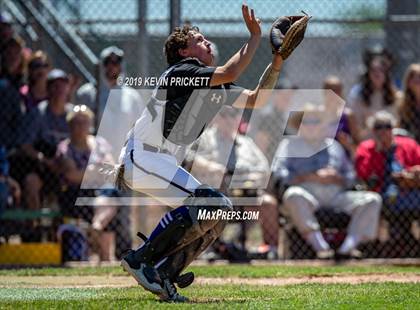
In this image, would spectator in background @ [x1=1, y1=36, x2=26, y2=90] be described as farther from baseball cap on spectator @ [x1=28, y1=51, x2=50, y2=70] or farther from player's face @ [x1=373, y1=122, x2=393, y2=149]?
player's face @ [x1=373, y1=122, x2=393, y2=149]

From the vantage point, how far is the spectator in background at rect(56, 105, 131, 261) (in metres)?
9.48

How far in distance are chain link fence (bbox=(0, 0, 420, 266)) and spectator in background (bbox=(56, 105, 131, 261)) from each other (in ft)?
0.04

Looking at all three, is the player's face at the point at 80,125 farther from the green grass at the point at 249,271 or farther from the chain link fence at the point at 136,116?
the green grass at the point at 249,271

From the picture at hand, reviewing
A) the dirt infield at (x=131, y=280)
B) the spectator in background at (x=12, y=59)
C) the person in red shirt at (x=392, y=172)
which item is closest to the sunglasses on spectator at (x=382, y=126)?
the person in red shirt at (x=392, y=172)

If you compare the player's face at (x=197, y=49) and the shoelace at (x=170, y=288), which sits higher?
the player's face at (x=197, y=49)

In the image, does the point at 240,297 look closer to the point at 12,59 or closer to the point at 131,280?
the point at 131,280

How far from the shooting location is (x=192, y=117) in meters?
6.54

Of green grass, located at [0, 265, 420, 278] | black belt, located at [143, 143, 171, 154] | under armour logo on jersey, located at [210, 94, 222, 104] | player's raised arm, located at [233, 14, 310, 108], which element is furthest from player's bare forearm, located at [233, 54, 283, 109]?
green grass, located at [0, 265, 420, 278]

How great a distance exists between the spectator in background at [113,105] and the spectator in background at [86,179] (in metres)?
0.13

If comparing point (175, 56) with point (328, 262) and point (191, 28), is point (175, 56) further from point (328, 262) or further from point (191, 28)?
point (328, 262)

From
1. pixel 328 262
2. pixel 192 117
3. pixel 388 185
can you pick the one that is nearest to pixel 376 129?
pixel 388 185

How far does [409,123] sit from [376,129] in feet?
2.08

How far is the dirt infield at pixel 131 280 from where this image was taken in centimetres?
749

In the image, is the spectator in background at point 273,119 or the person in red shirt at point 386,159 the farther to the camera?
the spectator in background at point 273,119
